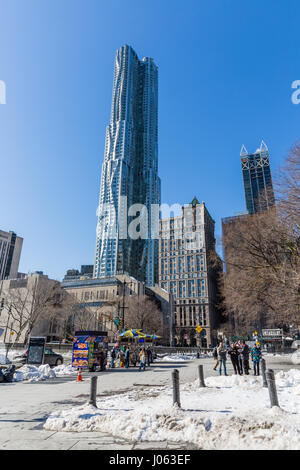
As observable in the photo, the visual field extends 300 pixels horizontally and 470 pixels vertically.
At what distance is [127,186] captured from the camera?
173875 millimetres

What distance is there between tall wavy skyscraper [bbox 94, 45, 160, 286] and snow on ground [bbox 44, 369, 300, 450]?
148 m

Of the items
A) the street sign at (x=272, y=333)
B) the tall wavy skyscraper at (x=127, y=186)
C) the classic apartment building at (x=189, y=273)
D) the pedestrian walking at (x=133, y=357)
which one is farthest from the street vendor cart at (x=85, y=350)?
the tall wavy skyscraper at (x=127, y=186)

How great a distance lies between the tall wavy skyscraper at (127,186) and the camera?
16300 centimetres

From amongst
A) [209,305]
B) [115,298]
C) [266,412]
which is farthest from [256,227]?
[209,305]

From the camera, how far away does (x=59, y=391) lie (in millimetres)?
11602

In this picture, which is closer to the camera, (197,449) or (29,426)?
(197,449)

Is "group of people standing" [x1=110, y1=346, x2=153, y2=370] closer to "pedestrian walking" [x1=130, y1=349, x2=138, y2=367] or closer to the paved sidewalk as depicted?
"pedestrian walking" [x1=130, y1=349, x2=138, y2=367]

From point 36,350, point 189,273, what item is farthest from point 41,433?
point 189,273

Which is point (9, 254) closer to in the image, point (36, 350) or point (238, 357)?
point (36, 350)

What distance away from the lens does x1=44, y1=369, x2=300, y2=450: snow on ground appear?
16.1 feet

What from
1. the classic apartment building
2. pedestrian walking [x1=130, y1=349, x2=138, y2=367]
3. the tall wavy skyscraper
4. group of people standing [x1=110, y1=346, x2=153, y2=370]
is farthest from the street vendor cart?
the tall wavy skyscraper
